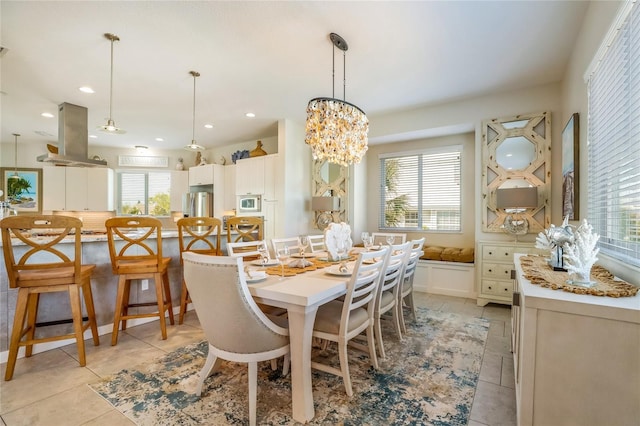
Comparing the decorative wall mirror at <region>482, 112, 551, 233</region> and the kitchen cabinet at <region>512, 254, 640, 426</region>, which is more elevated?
the decorative wall mirror at <region>482, 112, 551, 233</region>

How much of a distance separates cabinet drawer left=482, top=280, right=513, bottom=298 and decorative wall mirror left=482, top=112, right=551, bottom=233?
68cm

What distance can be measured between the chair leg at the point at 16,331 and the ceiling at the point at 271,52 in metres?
2.20

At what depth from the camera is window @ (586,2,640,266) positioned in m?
1.54

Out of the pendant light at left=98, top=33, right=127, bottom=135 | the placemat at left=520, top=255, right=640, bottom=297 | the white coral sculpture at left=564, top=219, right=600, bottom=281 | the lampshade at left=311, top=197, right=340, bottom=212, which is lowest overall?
the placemat at left=520, top=255, right=640, bottom=297

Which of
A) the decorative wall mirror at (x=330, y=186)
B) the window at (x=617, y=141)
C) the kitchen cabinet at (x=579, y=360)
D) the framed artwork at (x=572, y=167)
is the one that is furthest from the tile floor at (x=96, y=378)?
the decorative wall mirror at (x=330, y=186)

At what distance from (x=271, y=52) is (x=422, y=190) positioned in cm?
331

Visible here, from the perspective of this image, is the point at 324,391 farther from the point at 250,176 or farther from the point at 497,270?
the point at 250,176

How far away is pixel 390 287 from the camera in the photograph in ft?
7.87

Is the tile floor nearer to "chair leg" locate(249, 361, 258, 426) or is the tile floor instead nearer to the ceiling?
"chair leg" locate(249, 361, 258, 426)

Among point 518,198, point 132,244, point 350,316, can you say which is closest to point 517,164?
point 518,198

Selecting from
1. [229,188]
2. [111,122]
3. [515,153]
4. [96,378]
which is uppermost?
[111,122]

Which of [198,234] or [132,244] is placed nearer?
[132,244]

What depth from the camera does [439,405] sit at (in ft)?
5.89

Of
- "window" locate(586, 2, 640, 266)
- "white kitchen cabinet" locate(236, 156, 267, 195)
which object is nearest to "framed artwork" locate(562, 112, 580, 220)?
"window" locate(586, 2, 640, 266)
